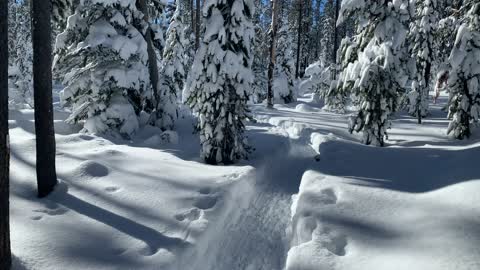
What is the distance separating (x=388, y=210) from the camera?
6.58m

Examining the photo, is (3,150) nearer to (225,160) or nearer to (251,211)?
(251,211)

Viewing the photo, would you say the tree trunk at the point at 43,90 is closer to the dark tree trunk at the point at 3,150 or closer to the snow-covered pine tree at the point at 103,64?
the dark tree trunk at the point at 3,150

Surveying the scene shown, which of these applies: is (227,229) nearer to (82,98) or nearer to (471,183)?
(471,183)

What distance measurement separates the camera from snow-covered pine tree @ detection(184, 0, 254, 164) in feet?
34.1

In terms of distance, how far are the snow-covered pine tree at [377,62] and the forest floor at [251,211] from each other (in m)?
1.38

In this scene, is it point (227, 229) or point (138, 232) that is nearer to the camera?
point (138, 232)

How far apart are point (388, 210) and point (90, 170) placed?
6.66 m

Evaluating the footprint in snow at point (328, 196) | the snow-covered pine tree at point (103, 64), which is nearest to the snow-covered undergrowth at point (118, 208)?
the footprint in snow at point (328, 196)

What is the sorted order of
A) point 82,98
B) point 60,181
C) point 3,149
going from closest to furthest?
point 3,149 → point 60,181 → point 82,98

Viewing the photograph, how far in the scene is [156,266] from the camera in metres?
5.02

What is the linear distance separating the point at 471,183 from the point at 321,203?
3.07 meters

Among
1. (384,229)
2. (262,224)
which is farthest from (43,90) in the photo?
(384,229)

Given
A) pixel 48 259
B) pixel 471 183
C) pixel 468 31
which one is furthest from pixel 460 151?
pixel 48 259

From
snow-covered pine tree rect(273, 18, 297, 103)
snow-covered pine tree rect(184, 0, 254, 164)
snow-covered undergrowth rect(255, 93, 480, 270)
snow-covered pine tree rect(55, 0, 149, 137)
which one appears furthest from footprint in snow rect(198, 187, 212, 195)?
snow-covered pine tree rect(273, 18, 297, 103)
